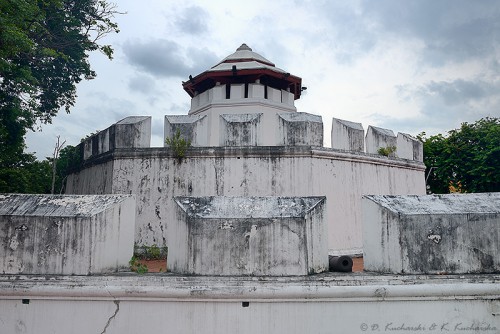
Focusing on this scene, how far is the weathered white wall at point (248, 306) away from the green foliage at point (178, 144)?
4.21 m

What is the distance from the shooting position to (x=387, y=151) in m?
10.1

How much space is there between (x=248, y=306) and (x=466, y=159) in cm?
2118

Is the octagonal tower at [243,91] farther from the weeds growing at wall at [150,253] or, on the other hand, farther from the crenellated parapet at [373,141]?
the weeds growing at wall at [150,253]

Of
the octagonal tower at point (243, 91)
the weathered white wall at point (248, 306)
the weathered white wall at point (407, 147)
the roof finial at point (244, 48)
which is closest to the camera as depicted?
the weathered white wall at point (248, 306)

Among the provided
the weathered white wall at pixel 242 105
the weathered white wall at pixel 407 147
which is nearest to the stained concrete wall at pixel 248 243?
the weathered white wall at pixel 407 147

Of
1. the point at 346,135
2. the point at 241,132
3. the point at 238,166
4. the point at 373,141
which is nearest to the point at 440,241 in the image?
the point at 238,166

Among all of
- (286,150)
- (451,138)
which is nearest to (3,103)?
(286,150)

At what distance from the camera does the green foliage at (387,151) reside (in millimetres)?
10039

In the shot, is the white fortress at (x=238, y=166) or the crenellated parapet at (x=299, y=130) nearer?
the white fortress at (x=238, y=166)

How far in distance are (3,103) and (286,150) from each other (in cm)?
837

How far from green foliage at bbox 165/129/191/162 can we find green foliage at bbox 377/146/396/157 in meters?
5.22

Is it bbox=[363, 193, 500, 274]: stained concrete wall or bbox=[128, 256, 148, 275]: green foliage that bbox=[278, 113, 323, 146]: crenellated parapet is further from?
bbox=[128, 256, 148, 275]: green foliage

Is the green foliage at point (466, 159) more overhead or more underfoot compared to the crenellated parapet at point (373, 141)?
more overhead

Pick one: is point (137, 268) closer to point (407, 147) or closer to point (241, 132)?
point (241, 132)
